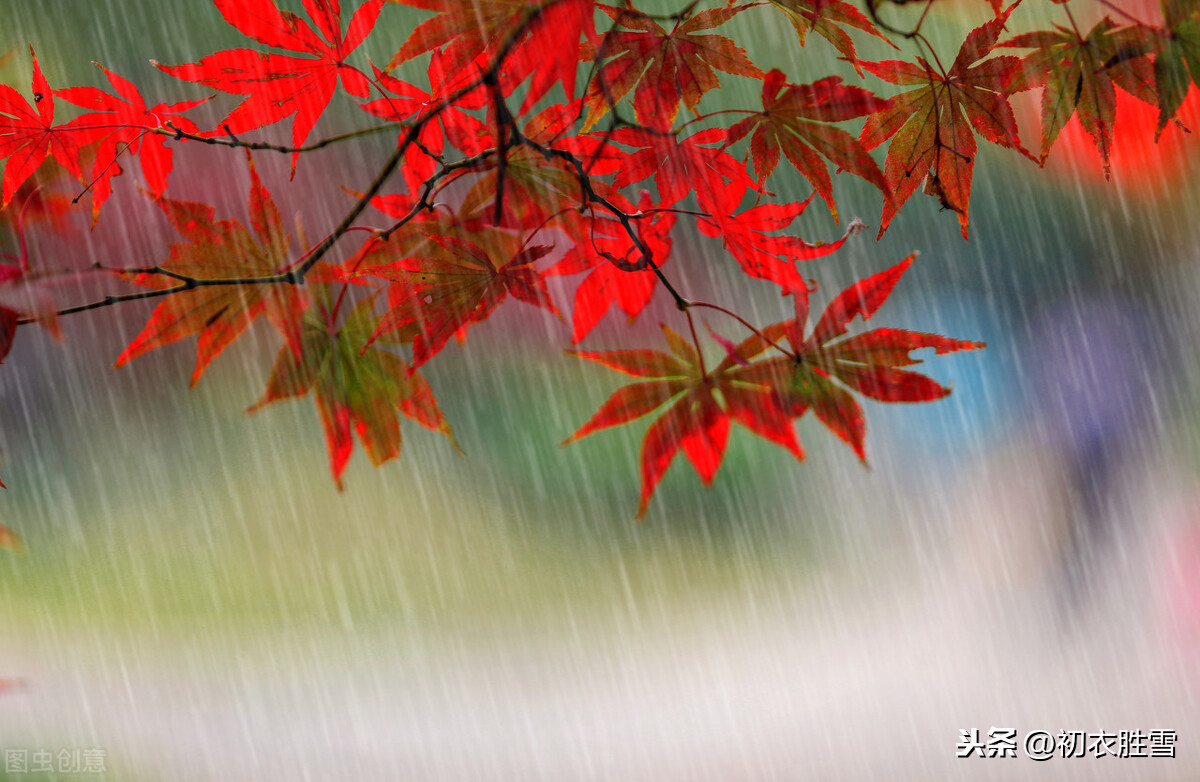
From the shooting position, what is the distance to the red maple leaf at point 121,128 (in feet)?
2.07

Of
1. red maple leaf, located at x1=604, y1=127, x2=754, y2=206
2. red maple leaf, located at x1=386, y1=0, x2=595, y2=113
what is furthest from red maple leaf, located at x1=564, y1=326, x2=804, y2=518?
red maple leaf, located at x1=386, y1=0, x2=595, y2=113

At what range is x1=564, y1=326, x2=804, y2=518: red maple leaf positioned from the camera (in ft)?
1.94

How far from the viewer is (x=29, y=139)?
65 centimetres

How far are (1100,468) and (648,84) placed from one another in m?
2.26

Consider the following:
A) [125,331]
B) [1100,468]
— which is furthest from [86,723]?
[1100,468]

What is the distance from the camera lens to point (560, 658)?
6.15 feet

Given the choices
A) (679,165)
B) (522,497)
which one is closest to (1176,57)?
(679,165)

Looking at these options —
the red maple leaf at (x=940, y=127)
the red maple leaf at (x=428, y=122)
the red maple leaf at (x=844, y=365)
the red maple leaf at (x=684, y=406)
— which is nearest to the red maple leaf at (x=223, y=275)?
the red maple leaf at (x=428, y=122)

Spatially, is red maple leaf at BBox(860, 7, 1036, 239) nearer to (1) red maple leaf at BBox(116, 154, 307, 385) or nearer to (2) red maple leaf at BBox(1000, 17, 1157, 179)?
(2) red maple leaf at BBox(1000, 17, 1157, 179)

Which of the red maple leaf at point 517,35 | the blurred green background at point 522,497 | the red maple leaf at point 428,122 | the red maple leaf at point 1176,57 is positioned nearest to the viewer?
the red maple leaf at point 517,35

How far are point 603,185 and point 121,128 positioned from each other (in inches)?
16.5

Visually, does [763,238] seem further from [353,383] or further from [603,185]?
[353,383]

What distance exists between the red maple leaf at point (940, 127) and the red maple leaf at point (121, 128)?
21.9 inches

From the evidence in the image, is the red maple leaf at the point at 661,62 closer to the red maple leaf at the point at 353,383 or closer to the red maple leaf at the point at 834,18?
the red maple leaf at the point at 834,18
